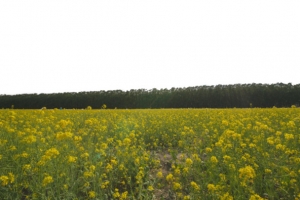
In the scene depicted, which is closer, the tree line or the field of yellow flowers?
the field of yellow flowers

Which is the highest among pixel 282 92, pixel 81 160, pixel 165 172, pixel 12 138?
pixel 282 92

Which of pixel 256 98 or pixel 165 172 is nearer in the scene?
pixel 165 172

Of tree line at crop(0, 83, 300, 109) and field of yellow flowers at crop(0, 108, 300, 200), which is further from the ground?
tree line at crop(0, 83, 300, 109)

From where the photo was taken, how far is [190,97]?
37562 mm

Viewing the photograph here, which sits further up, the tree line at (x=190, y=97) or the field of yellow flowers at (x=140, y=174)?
the tree line at (x=190, y=97)

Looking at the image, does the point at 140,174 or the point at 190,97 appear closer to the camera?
the point at 140,174

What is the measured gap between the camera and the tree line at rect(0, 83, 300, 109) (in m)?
34.6

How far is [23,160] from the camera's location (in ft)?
14.9

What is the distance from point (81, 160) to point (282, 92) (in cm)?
3569

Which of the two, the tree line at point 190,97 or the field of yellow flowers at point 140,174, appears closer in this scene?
the field of yellow flowers at point 140,174

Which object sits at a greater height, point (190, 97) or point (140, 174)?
point (190, 97)

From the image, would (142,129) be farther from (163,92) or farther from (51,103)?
(51,103)

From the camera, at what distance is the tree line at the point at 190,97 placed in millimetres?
34594

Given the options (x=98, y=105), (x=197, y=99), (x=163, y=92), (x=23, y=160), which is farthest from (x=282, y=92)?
(x=23, y=160)
